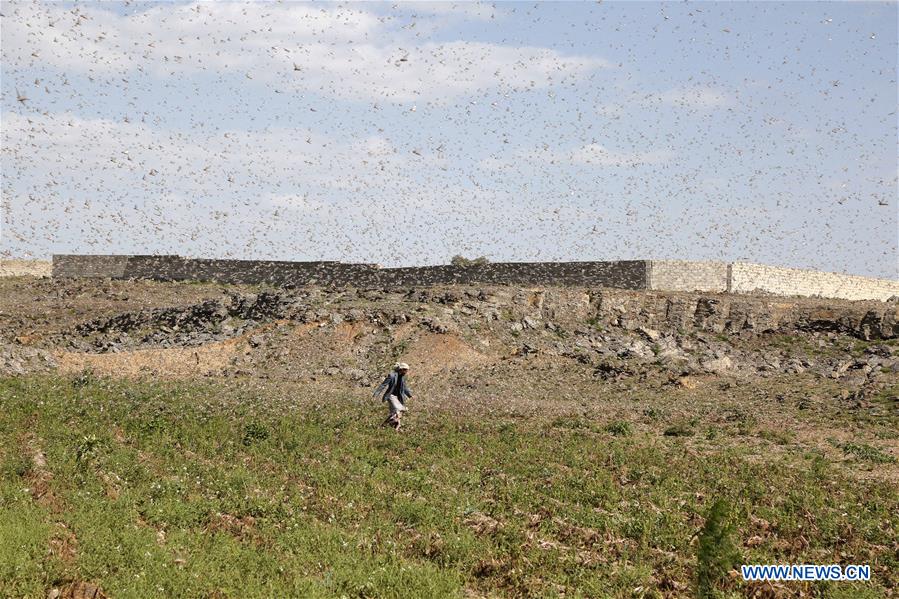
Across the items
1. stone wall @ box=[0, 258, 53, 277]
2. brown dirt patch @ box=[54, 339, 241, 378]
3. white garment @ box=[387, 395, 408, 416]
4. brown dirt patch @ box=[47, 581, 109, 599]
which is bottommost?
brown dirt patch @ box=[54, 339, 241, 378]

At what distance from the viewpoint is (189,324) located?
139 feet

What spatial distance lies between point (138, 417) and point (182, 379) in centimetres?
1052

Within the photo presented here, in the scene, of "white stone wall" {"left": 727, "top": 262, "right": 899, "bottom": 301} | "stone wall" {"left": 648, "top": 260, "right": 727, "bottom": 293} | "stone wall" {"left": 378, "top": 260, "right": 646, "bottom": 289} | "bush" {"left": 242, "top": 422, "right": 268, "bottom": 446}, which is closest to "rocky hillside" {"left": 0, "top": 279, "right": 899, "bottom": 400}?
"stone wall" {"left": 648, "top": 260, "right": 727, "bottom": 293}

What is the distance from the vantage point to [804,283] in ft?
171

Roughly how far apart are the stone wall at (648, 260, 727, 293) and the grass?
2441cm

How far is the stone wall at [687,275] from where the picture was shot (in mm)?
46938

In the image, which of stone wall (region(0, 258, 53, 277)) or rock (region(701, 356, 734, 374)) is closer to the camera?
rock (region(701, 356, 734, 374))

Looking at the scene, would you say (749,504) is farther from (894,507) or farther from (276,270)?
(276,270)

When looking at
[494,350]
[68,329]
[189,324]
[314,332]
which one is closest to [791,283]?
[494,350]

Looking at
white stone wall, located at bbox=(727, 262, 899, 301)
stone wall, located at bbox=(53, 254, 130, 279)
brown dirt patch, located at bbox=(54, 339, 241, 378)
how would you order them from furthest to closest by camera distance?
stone wall, located at bbox=(53, 254, 130, 279), white stone wall, located at bbox=(727, 262, 899, 301), brown dirt patch, located at bbox=(54, 339, 241, 378)

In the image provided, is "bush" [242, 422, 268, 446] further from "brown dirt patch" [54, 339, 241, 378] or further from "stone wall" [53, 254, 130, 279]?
"stone wall" [53, 254, 130, 279]

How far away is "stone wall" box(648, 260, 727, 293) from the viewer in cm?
4694

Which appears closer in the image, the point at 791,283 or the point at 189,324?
the point at 189,324

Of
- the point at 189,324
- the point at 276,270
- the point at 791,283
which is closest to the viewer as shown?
the point at 189,324
